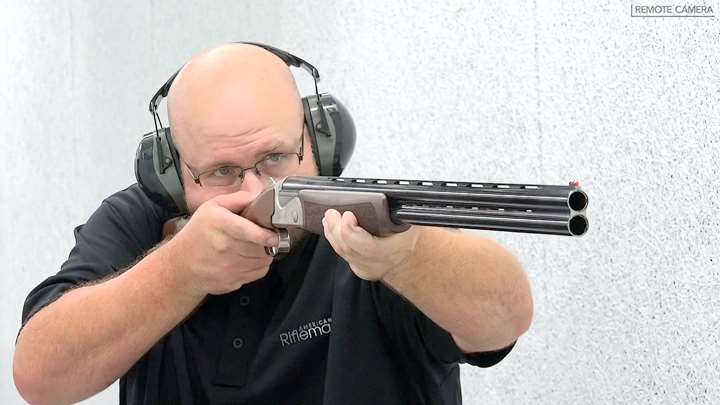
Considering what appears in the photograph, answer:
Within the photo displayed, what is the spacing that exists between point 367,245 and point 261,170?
38 cm

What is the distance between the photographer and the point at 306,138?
1.36 meters

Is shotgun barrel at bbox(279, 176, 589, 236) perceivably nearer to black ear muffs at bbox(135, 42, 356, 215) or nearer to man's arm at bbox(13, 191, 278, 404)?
man's arm at bbox(13, 191, 278, 404)

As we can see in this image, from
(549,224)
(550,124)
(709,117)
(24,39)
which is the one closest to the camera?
(549,224)

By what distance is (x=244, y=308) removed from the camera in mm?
1395

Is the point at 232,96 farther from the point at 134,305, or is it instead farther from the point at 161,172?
the point at 134,305

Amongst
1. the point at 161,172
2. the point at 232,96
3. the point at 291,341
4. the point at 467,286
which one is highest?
the point at 232,96

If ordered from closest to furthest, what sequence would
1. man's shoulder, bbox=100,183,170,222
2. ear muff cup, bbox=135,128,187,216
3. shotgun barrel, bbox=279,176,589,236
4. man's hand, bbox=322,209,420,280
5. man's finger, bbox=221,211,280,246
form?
shotgun barrel, bbox=279,176,589,236
man's hand, bbox=322,209,420,280
man's finger, bbox=221,211,280,246
ear muff cup, bbox=135,128,187,216
man's shoulder, bbox=100,183,170,222

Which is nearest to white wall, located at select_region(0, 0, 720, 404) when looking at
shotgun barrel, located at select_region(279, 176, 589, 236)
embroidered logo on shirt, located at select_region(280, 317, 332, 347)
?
embroidered logo on shirt, located at select_region(280, 317, 332, 347)

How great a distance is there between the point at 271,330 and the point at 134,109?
166 centimetres

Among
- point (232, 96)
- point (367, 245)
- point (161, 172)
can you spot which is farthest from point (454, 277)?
point (161, 172)

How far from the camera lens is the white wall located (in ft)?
4.31

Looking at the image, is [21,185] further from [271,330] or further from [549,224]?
[549,224]

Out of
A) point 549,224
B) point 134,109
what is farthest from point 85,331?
point 134,109

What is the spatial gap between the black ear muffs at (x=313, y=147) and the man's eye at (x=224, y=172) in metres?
0.07
